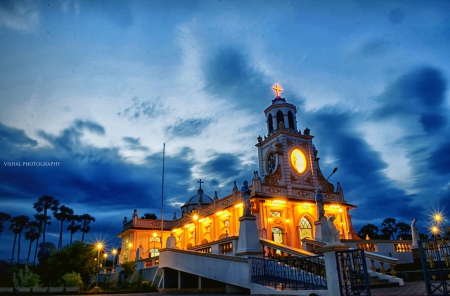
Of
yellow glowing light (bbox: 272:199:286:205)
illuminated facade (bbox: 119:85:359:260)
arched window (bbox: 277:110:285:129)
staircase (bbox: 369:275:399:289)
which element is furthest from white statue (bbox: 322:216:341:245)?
arched window (bbox: 277:110:285:129)

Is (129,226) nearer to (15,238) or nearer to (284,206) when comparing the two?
(284,206)

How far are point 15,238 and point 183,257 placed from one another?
7586 centimetres

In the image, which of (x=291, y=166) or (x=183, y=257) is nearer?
(x=183, y=257)

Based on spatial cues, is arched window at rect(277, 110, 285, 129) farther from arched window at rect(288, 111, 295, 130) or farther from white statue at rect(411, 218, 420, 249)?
white statue at rect(411, 218, 420, 249)

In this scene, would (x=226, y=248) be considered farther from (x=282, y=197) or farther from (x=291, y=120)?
(x=291, y=120)

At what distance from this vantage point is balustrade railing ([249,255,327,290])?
458 inches

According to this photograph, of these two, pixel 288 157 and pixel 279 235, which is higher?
pixel 288 157

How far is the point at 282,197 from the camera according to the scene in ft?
95.8

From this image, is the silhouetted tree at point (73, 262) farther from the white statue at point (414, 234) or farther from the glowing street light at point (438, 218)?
the glowing street light at point (438, 218)

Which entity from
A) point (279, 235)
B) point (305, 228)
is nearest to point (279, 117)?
point (305, 228)

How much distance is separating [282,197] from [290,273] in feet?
54.4

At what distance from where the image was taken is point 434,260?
31.3 feet

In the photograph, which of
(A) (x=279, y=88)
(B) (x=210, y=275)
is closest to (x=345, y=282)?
(B) (x=210, y=275)

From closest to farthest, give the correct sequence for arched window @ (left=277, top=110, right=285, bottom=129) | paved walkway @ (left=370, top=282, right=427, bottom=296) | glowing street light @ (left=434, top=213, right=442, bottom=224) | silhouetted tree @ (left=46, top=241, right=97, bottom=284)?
paved walkway @ (left=370, top=282, right=427, bottom=296) < glowing street light @ (left=434, top=213, right=442, bottom=224) < silhouetted tree @ (left=46, top=241, right=97, bottom=284) < arched window @ (left=277, top=110, right=285, bottom=129)
